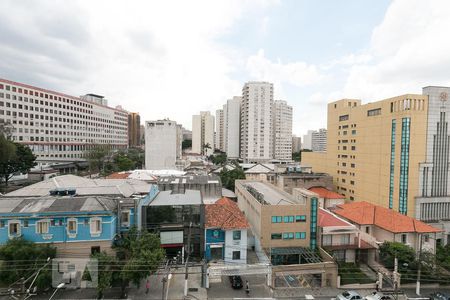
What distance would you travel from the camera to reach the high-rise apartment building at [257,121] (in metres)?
98.2

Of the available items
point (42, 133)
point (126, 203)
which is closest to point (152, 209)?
point (126, 203)

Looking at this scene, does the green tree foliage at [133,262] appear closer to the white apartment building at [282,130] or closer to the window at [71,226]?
the window at [71,226]

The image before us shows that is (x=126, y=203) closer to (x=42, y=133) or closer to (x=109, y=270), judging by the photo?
(x=109, y=270)

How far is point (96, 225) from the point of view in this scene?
64.4ft

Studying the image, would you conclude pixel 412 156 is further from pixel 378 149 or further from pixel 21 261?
pixel 21 261

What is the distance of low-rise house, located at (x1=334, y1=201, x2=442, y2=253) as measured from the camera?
26172 mm

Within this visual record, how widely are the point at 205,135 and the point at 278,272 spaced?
13161 centimetres

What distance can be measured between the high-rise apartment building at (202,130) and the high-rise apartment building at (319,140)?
7999cm

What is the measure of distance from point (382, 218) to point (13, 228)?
3664 cm

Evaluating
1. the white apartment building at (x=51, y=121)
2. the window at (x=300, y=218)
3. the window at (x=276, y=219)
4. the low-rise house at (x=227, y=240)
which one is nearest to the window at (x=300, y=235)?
the window at (x=300, y=218)

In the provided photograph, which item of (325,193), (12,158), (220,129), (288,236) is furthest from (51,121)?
(220,129)

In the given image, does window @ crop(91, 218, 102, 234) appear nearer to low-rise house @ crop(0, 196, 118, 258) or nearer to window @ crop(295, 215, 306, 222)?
low-rise house @ crop(0, 196, 118, 258)

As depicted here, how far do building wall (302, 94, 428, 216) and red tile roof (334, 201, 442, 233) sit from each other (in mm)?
8421

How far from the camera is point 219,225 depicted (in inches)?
917
